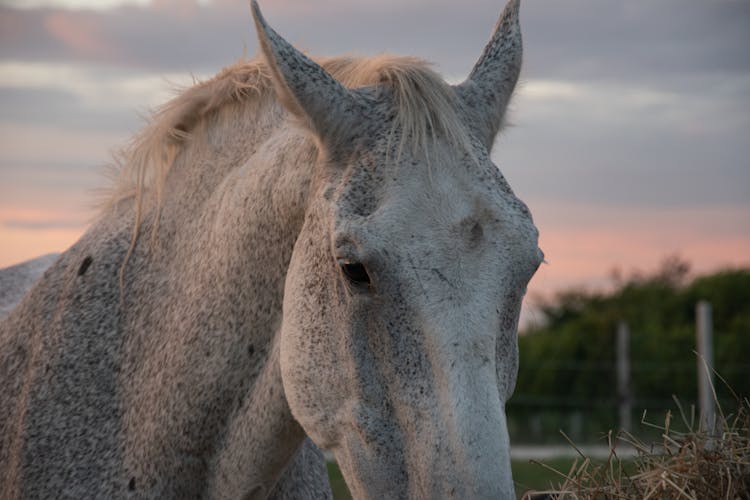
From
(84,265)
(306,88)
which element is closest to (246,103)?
(306,88)

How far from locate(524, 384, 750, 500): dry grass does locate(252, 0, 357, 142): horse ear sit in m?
1.24

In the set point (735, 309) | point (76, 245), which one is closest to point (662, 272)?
point (735, 309)

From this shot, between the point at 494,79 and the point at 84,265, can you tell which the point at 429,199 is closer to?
the point at 494,79

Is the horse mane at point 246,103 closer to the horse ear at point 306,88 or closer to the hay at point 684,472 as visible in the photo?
the horse ear at point 306,88

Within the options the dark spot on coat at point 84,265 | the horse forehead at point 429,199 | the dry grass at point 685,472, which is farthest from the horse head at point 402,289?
the dark spot on coat at point 84,265

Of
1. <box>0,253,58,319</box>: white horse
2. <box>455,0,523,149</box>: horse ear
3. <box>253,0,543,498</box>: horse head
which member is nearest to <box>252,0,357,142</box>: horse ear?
<box>253,0,543,498</box>: horse head

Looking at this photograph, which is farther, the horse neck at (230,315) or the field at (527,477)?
the field at (527,477)

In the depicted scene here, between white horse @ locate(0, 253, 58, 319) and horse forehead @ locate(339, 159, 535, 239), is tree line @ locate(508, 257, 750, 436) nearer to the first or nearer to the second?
white horse @ locate(0, 253, 58, 319)

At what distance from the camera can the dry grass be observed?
2527 millimetres

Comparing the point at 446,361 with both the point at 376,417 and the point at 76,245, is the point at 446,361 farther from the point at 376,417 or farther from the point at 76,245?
the point at 76,245

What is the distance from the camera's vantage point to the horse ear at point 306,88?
2293 mm

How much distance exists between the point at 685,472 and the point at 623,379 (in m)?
12.2

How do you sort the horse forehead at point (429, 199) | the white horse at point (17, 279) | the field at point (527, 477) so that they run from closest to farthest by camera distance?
1. the horse forehead at point (429, 199)
2. the white horse at point (17, 279)
3. the field at point (527, 477)

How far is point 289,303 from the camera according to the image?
2.31m
